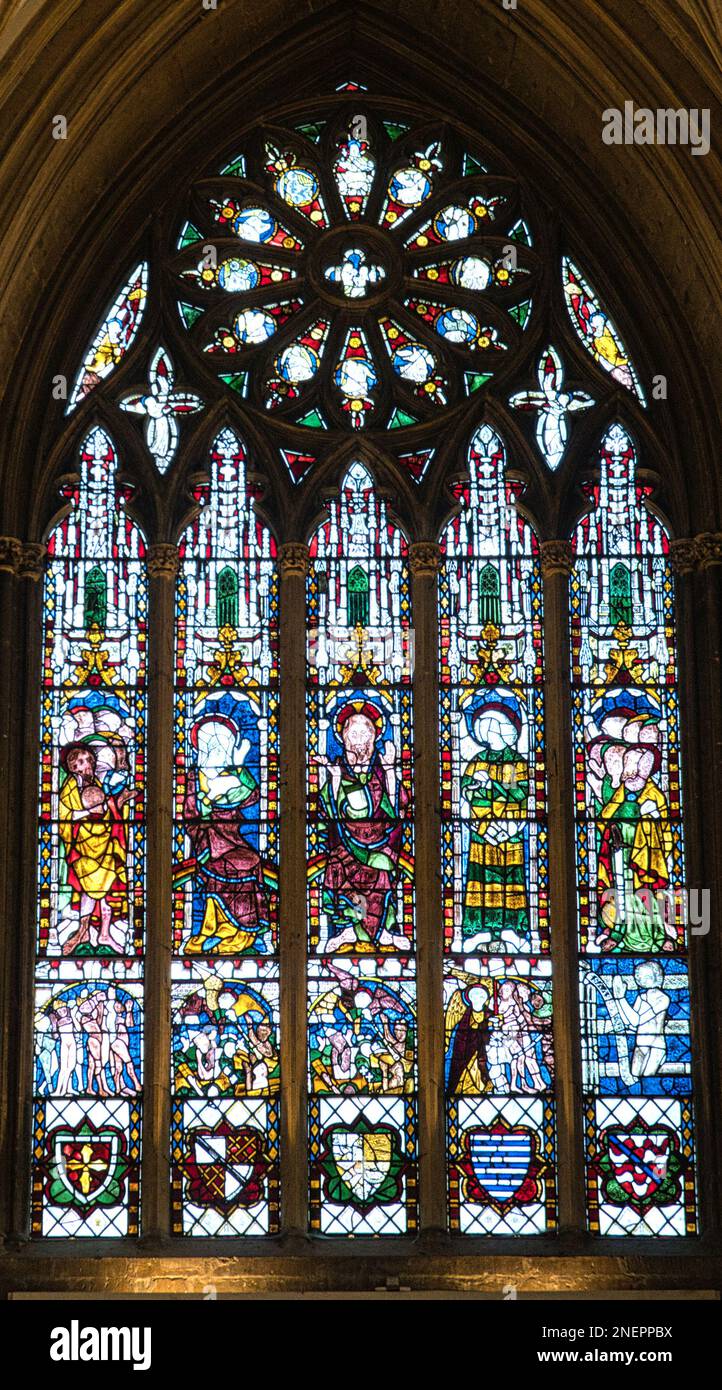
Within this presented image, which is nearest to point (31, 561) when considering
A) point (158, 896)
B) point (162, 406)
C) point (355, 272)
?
point (162, 406)

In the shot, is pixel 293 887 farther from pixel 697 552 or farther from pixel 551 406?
pixel 551 406

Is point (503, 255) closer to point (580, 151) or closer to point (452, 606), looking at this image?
point (580, 151)

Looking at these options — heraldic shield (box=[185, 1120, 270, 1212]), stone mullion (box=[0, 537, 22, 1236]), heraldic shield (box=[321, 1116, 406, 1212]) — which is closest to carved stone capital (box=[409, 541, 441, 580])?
stone mullion (box=[0, 537, 22, 1236])

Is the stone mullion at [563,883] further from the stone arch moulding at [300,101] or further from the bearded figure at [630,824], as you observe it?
the stone arch moulding at [300,101]

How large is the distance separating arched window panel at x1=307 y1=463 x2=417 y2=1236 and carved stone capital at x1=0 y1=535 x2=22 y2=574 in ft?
5.77

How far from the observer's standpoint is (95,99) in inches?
674

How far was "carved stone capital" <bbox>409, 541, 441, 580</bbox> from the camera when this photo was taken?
1733 cm

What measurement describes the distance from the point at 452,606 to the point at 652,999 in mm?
2651

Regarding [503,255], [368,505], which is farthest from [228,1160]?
[503,255]

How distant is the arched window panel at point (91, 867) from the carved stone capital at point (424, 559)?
163cm

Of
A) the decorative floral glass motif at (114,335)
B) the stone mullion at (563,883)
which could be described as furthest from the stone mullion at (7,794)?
the stone mullion at (563,883)

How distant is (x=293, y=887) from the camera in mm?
16672

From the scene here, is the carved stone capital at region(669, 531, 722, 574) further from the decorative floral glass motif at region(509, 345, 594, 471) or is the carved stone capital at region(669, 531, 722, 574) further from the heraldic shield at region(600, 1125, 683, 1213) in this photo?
the heraldic shield at region(600, 1125, 683, 1213)

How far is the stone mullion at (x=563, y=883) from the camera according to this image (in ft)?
53.0
